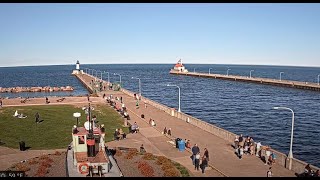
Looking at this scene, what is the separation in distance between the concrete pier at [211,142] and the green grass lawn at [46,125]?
3431 millimetres

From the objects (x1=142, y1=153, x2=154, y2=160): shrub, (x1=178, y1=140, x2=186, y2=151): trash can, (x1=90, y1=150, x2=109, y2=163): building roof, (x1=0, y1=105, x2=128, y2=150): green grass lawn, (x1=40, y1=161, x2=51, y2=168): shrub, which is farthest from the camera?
(x1=0, y1=105, x2=128, y2=150): green grass lawn

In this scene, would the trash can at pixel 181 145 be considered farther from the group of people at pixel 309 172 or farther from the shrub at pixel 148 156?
the group of people at pixel 309 172

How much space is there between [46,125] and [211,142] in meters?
18.3

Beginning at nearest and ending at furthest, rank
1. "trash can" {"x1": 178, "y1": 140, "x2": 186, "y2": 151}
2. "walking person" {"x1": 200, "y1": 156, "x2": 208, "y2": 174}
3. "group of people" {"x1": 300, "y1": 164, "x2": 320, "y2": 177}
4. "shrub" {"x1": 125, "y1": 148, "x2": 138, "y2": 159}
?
"group of people" {"x1": 300, "y1": 164, "x2": 320, "y2": 177} < "walking person" {"x1": 200, "y1": 156, "x2": 208, "y2": 174} < "shrub" {"x1": 125, "y1": 148, "x2": 138, "y2": 159} < "trash can" {"x1": 178, "y1": 140, "x2": 186, "y2": 151}

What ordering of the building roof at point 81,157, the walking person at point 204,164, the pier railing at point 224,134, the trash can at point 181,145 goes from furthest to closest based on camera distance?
the trash can at point 181,145
the pier railing at point 224,134
the walking person at point 204,164
the building roof at point 81,157

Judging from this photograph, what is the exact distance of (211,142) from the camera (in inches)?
1153

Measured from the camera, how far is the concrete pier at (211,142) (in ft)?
70.9

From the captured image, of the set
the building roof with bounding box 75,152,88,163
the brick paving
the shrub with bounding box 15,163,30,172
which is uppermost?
the building roof with bounding box 75,152,88,163

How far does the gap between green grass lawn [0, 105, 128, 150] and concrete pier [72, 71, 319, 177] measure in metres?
3.43

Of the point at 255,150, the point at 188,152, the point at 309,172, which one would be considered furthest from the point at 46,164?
the point at 309,172

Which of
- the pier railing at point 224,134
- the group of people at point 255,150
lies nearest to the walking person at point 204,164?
the group of people at point 255,150

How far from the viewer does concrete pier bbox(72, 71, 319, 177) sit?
21609mm

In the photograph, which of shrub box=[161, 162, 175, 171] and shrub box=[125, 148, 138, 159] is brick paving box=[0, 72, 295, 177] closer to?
shrub box=[161, 162, 175, 171]

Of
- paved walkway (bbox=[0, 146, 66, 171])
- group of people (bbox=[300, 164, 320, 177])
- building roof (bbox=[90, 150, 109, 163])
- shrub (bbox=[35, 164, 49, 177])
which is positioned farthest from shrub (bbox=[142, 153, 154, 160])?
group of people (bbox=[300, 164, 320, 177])
